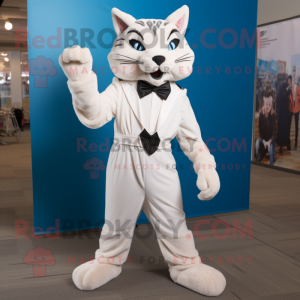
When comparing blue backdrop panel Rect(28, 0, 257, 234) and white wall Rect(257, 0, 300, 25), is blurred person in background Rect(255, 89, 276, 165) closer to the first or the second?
white wall Rect(257, 0, 300, 25)

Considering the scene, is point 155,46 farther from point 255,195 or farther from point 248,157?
point 255,195

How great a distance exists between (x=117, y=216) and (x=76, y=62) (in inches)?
31.5

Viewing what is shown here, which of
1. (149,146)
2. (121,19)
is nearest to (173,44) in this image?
(121,19)

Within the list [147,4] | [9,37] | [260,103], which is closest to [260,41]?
[260,103]

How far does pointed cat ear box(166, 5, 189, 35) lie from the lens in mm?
1868

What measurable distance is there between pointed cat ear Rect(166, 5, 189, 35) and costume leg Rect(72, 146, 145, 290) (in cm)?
70

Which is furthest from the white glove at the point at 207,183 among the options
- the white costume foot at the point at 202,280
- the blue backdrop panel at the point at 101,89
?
the blue backdrop panel at the point at 101,89

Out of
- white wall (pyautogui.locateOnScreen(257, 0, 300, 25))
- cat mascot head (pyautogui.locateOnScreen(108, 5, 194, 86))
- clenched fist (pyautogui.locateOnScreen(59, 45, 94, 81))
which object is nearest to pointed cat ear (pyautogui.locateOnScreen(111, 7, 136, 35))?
cat mascot head (pyautogui.locateOnScreen(108, 5, 194, 86))

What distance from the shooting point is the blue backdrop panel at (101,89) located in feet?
8.18

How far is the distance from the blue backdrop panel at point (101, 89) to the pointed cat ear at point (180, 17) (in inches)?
33.1

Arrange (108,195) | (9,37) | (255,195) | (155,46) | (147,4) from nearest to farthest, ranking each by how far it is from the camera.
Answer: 1. (155,46)
2. (108,195)
3. (147,4)
4. (255,195)
5. (9,37)

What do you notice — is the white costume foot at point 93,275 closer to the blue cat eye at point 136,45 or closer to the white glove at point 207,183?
the white glove at point 207,183

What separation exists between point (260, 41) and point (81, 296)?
15.3ft

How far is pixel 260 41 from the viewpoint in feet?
17.6
